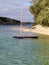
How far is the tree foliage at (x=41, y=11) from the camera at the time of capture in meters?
88.0

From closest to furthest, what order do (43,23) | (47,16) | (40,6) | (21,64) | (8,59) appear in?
(21,64), (8,59), (47,16), (43,23), (40,6)

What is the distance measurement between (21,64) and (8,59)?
3.85m

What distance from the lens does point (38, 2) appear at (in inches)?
4065

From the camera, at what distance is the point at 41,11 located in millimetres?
98062

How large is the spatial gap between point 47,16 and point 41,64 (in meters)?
55.9

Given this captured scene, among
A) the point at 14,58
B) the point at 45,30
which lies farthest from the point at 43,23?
the point at 14,58

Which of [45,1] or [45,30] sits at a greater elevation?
[45,1]

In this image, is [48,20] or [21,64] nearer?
[21,64]

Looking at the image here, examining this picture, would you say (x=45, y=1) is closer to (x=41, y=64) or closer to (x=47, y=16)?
(x=47, y=16)

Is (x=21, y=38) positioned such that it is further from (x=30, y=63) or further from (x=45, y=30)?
(x=30, y=63)

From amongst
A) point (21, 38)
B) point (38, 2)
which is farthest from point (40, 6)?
point (21, 38)

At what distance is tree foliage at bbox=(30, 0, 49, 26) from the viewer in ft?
289

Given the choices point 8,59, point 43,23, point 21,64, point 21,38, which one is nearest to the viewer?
point 21,64

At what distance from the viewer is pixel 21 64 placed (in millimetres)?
31328
